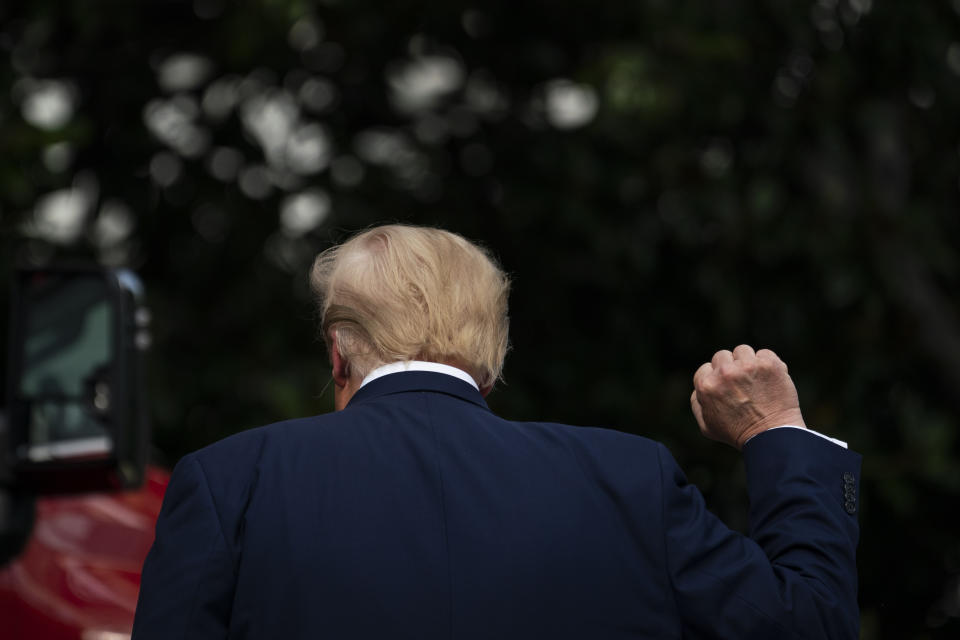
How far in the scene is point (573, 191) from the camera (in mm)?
5180

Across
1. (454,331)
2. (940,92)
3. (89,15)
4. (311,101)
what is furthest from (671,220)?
(454,331)

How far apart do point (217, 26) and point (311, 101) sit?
2.07 ft

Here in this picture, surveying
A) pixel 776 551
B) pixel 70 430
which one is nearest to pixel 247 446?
pixel 776 551

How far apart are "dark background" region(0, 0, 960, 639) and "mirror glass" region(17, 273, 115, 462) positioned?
1898mm

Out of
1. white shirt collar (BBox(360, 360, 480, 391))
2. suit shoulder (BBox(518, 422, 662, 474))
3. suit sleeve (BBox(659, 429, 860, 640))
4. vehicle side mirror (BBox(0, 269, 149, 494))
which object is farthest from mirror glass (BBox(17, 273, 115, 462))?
suit sleeve (BBox(659, 429, 860, 640))

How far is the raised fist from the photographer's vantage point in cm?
185

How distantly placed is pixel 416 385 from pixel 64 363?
117 cm

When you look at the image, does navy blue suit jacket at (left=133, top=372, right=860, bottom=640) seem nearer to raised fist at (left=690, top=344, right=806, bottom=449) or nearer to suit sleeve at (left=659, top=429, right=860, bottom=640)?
suit sleeve at (left=659, top=429, right=860, bottom=640)

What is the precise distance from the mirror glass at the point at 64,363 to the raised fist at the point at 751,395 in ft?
4.19

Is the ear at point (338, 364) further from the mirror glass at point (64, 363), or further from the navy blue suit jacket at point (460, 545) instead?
the mirror glass at point (64, 363)

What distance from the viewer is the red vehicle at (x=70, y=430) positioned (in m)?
2.48

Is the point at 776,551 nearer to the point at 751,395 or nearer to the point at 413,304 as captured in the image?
the point at 751,395

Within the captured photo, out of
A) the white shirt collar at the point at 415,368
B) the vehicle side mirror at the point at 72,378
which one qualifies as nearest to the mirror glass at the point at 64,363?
the vehicle side mirror at the point at 72,378

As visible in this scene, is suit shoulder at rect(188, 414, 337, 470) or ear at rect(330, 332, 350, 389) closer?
suit shoulder at rect(188, 414, 337, 470)
